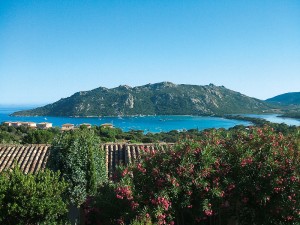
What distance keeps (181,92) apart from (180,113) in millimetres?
12319

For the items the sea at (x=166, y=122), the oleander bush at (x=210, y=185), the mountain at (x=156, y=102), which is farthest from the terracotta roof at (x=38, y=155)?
the mountain at (x=156, y=102)

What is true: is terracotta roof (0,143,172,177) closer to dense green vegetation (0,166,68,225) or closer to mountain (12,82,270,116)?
dense green vegetation (0,166,68,225)

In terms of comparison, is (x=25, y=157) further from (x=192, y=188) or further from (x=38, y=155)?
(x=192, y=188)

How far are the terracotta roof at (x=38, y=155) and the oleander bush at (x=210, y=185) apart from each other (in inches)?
232

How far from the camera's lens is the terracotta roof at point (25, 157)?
47.6 ft

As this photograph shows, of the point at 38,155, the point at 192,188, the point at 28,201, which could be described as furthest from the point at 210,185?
the point at 38,155

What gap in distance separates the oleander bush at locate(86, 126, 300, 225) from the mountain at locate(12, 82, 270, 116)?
530 feet

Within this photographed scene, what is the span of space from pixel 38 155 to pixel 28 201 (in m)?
8.20

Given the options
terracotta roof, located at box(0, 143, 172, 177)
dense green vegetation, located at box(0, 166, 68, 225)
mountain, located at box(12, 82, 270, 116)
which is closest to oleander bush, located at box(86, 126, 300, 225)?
dense green vegetation, located at box(0, 166, 68, 225)

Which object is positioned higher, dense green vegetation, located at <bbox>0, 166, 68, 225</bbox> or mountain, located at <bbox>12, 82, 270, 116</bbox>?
mountain, located at <bbox>12, 82, 270, 116</bbox>

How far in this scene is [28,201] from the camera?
7879mm

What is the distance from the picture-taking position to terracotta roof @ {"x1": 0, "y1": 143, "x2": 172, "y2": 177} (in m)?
14.5

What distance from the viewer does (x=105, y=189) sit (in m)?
8.49

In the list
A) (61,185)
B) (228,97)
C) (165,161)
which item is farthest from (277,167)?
(228,97)
